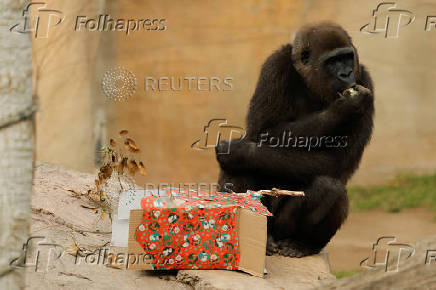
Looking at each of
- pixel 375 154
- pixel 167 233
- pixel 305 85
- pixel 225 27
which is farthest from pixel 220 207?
pixel 375 154

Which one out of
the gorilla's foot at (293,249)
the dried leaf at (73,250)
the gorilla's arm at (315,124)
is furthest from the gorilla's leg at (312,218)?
the dried leaf at (73,250)

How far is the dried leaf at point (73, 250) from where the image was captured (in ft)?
14.9

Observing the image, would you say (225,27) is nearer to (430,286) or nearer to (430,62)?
(430,62)

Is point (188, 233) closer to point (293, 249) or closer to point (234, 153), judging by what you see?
point (234, 153)

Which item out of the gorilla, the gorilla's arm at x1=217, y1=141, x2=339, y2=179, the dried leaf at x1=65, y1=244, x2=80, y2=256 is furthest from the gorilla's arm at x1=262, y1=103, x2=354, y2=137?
the dried leaf at x1=65, y1=244, x2=80, y2=256

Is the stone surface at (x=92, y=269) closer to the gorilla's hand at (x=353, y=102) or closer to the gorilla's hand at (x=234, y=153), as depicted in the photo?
the gorilla's hand at (x=234, y=153)

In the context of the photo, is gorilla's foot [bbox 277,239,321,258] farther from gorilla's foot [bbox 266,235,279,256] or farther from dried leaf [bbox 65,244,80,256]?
dried leaf [bbox 65,244,80,256]

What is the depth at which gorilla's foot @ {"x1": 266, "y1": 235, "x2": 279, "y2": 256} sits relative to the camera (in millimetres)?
5168

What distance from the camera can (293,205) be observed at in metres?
5.04

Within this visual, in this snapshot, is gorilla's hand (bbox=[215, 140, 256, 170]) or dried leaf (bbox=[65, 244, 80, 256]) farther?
gorilla's hand (bbox=[215, 140, 256, 170])

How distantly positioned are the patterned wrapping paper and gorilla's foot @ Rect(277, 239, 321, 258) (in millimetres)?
915

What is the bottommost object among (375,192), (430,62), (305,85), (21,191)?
(375,192)

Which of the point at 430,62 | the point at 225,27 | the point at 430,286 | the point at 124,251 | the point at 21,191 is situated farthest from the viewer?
the point at 430,62

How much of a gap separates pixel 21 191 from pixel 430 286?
1.91m
